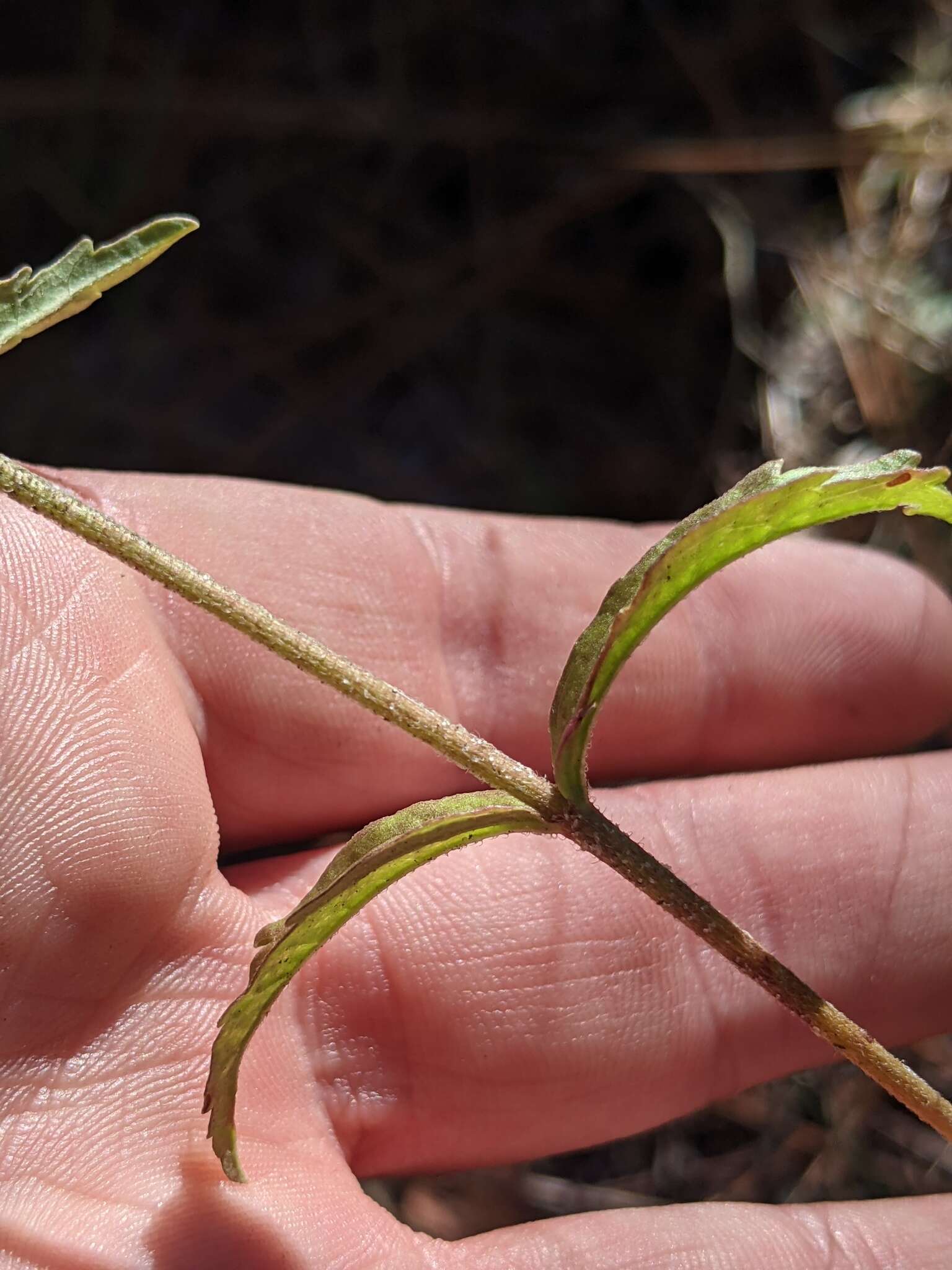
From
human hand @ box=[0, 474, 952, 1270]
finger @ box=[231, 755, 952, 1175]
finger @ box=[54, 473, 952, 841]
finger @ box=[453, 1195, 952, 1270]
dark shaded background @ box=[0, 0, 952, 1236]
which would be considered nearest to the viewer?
human hand @ box=[0, 474, 952, 1270]

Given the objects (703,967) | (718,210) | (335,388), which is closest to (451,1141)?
(703,967)

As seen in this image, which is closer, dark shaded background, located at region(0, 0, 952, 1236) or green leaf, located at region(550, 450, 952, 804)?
green leaf, located at region(550, 450, 952, 804)

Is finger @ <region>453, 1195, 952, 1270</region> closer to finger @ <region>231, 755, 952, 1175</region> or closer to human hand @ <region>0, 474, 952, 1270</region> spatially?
human hand @ <region>0, 474, 952, 1270</region>

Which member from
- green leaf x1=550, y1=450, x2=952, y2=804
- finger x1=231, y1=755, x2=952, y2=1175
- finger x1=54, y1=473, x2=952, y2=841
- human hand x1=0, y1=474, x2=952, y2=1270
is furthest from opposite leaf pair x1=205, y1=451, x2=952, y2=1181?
finger x1=54, y1=473, x2=952, y2=841

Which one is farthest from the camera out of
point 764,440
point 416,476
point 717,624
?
point 416,476

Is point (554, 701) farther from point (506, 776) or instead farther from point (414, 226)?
point (414, 226)

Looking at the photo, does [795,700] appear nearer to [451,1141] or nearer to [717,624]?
[717,624]

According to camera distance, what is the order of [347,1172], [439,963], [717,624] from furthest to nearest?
[717,624] < [439,963] < [347,1172]
